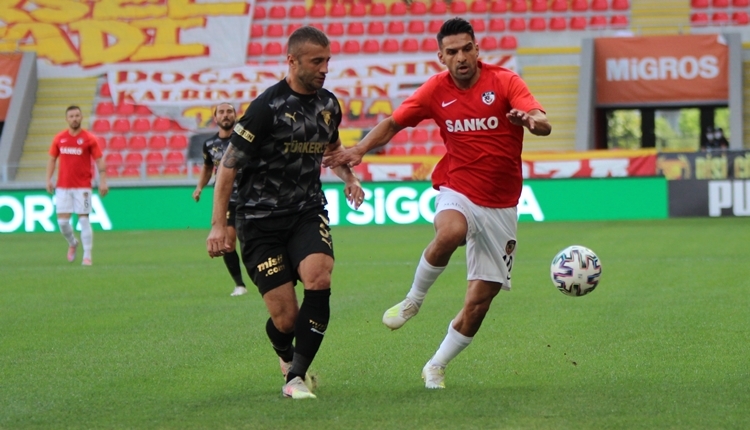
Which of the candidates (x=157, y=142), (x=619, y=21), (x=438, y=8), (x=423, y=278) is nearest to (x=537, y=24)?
(x=619, y=21)

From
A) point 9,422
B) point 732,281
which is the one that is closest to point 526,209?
point 732,281

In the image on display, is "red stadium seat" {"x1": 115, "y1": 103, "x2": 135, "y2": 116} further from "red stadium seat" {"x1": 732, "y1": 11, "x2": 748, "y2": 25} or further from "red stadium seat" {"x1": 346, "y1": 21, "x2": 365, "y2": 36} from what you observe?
"red stadium seat" {"x1": 732, "y1": 11, "x2": 748, "y2": 25}

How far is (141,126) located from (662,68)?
1573cm

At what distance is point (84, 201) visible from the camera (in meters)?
16.9

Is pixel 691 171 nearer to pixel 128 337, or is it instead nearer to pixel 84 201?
pixel 84 201

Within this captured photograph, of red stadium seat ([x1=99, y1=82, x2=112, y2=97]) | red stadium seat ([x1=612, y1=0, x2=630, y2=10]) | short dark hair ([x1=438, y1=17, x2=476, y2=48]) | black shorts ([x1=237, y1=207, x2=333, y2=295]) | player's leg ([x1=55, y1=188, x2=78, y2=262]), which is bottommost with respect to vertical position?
player's leg ([x1=55, y1=188, x2=78, y2=262])

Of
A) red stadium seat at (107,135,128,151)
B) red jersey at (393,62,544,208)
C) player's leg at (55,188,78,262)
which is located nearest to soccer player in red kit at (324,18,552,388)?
red jersey at (393,62,544,208)

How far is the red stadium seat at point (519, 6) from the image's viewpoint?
3566 centimetres

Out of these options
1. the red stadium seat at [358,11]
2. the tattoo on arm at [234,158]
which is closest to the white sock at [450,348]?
the tattoo on arm at [234,158]

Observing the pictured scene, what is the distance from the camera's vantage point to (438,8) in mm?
36344

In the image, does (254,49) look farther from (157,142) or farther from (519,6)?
(519,6)

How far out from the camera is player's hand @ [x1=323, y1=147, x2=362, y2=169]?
6.57 metres

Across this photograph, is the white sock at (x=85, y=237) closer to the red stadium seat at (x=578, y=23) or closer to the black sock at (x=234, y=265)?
the black sock at (x=234, y=265)

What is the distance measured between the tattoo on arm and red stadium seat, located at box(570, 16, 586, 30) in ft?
97.5
